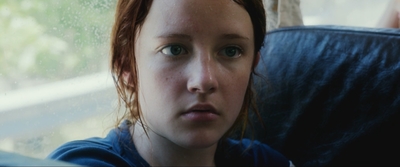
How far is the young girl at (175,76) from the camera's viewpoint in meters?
0.79

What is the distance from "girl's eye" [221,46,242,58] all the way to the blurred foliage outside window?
26 cm

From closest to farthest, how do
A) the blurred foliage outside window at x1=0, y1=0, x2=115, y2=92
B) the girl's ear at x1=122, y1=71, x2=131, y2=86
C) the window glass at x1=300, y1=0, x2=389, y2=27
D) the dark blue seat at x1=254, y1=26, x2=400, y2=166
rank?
the blurred foliage outside window at x1=0, y1=0, x2=115, y2=92 → the girl's ear at x1=122, y1=71, x2=131, y2=86 → the dark blue seat at x1=254, y1=26, x2=400, y2=166 → the window glass at x1=300, y1=0, x2=389, y2=27

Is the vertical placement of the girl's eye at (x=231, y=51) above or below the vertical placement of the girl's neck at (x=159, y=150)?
above

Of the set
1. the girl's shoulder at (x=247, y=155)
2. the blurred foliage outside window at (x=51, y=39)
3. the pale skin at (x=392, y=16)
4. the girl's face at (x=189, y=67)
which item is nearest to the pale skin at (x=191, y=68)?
the girl's face at (x=189, y=67)

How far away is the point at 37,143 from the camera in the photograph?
2.79 feet

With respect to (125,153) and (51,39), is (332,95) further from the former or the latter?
(51,39)

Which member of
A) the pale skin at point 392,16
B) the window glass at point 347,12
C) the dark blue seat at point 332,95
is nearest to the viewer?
the dark blue seat at point 332,95

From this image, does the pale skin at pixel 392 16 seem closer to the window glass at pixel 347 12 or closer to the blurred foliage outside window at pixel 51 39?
the window glass at pixel 347 12

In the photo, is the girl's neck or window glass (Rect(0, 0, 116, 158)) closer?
window glass (Rect(0, 0, 116, 158))

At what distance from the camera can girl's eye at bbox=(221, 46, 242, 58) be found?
2.75ft

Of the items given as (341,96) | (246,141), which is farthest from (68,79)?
(341,96)

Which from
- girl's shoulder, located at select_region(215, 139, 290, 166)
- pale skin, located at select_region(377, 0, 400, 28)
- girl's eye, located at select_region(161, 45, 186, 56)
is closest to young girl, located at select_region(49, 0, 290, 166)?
girl's eye, located at select_region(161, 45, 186, 56)

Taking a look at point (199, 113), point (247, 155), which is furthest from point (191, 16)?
point (247, 155)

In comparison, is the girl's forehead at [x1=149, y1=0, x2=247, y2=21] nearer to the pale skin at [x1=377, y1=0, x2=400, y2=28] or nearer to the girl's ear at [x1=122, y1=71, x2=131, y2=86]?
the girl's ear at [x1=122, y1=71, x2=131, y2=86]
